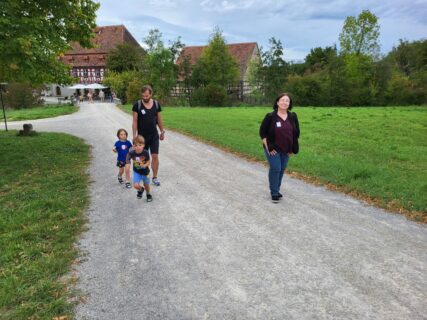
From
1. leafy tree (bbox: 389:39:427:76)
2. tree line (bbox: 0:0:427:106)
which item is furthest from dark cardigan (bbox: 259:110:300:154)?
leafy tree (bbox: 389:39:427:76)

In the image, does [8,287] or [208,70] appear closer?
[8,287]

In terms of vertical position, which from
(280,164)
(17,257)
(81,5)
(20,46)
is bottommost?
(17,257)

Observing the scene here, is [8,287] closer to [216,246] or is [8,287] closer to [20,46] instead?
[216,246]

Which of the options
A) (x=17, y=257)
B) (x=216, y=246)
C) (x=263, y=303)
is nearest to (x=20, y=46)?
(x=17, y=257)

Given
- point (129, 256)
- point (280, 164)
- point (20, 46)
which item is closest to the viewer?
point (129, 256)

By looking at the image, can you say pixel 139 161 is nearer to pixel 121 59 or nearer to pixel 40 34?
pixel 40 34

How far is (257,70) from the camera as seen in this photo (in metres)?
42.7

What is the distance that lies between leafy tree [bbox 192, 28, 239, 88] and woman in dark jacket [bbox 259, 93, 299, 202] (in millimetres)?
38443

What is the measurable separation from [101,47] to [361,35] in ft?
139

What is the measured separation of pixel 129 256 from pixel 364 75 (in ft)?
142

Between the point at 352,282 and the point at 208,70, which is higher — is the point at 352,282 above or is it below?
below

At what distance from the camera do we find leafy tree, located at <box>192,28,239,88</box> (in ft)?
144

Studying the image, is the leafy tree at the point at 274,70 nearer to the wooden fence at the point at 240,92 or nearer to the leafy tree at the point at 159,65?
the wooden fence at the point at 240,92

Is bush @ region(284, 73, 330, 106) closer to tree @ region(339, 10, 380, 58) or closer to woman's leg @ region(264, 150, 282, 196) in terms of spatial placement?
tree @ region(339, 10, 380, 58)
